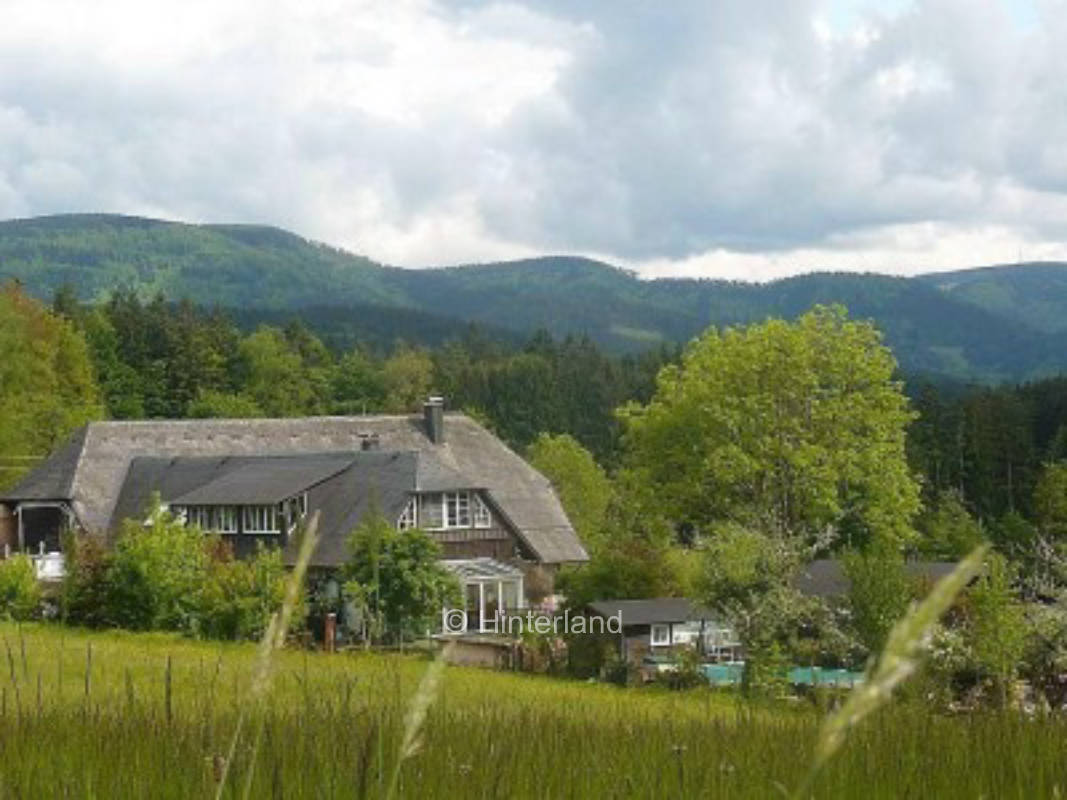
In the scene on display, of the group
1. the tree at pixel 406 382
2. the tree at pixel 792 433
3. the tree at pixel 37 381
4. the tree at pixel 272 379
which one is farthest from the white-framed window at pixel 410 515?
the tree at pixel 406 382

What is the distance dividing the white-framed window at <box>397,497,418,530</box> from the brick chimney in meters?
11.2

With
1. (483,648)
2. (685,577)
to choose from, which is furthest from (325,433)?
(483,648)

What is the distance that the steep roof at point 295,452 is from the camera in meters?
56.8

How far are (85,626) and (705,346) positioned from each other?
81.3 ft

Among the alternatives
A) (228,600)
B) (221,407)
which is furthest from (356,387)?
(228,600)

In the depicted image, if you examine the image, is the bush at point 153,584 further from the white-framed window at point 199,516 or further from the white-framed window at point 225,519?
the white-framed window at point 199,516

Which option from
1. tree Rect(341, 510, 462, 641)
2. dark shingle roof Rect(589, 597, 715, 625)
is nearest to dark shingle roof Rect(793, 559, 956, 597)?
dark shingle roof Rect(589, 597, 715, 625)

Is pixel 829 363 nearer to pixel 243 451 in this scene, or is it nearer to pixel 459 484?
pixel 459 484

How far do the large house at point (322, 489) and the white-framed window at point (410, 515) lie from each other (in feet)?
0.15

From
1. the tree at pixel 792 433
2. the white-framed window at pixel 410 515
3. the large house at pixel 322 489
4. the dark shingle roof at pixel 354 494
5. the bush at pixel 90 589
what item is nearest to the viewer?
the bush at pixel 90 589

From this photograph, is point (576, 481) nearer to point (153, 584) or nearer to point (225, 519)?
point (225, 519)

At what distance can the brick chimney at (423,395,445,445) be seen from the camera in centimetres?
6112

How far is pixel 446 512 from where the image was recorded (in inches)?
2019

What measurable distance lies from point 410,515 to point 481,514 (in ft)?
11.6
